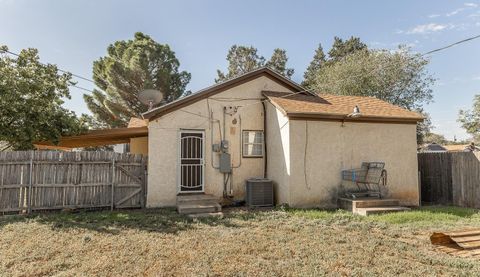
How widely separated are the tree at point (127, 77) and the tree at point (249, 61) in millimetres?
10247

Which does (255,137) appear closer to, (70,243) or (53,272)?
(70,243)

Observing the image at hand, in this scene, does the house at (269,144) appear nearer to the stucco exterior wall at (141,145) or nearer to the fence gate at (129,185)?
the fence gate at (129,185)

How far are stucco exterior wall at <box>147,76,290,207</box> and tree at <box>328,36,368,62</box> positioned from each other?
2606 centimetres

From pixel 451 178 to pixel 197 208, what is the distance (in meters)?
9.63

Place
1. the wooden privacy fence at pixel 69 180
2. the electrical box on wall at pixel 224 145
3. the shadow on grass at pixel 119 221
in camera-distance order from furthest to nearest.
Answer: the electrical box on wall at pixel 224 145 → the wooden privacy fence at pixel 69 180 → the shadow on grass at pixel 119 221

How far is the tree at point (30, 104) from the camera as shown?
Result: 927 cm

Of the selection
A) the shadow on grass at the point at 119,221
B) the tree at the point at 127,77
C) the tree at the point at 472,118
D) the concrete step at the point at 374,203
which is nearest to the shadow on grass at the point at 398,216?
the concrete step at the point at 374,203

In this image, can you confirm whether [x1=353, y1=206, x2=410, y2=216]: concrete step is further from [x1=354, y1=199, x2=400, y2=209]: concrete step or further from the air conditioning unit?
the air conditioning unit

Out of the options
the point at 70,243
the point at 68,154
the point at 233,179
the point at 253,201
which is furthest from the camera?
the point at 233,179

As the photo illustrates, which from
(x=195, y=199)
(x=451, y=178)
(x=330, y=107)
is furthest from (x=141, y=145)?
(x=451, y=178)

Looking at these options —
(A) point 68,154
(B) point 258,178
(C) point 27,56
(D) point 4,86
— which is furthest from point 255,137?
(C) point 27,56

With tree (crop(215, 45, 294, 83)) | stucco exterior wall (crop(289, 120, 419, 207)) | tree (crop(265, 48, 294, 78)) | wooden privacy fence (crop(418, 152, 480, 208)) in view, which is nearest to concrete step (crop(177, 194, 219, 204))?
stucco exterior wall (crop(289, 120, 419, 207))

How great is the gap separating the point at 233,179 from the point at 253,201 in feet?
3.95

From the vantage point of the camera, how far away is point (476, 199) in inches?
383
